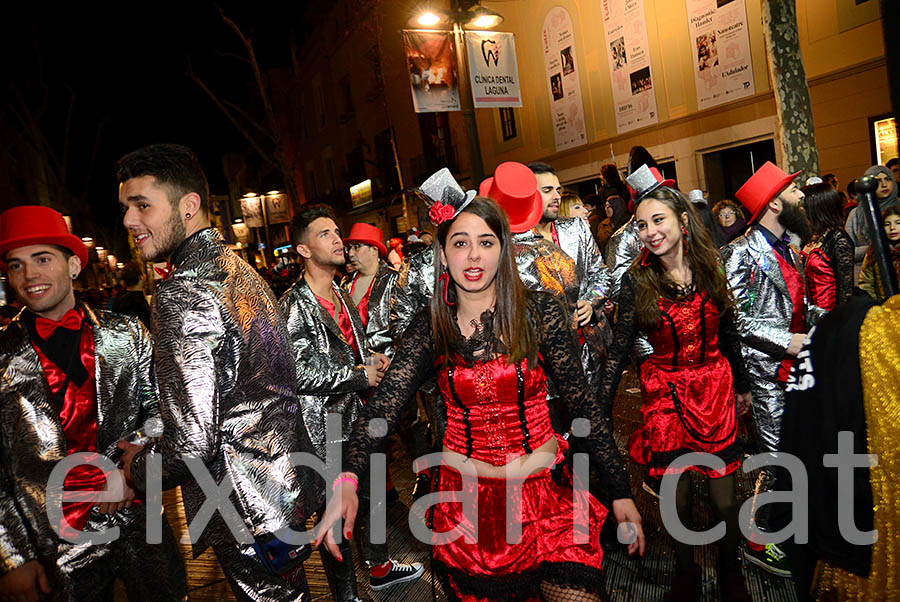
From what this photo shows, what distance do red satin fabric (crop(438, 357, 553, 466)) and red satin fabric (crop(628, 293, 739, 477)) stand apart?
3.89ft

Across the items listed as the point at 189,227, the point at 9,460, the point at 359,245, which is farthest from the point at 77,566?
the point at 359,245

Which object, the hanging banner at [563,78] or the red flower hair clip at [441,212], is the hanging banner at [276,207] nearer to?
the hanging banner at [563,78]

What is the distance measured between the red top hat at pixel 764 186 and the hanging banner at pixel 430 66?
242 inches

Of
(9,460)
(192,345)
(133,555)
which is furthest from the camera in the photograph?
(133,555)

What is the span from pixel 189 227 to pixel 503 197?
1966mm

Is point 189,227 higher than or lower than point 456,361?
higher

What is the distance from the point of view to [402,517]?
5051 mm

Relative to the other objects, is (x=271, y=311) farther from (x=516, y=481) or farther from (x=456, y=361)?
(x=516, y=481)

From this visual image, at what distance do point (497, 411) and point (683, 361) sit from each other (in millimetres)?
1471

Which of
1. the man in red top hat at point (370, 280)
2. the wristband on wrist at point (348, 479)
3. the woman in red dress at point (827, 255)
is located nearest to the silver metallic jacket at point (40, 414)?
the wristband on wrist at point (348, 479)

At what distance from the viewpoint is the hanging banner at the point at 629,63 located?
14898 millimetres

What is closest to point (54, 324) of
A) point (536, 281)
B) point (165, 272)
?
point (165, 272)

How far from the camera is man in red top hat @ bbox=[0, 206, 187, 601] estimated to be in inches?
101

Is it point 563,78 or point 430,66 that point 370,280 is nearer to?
point 430,66
